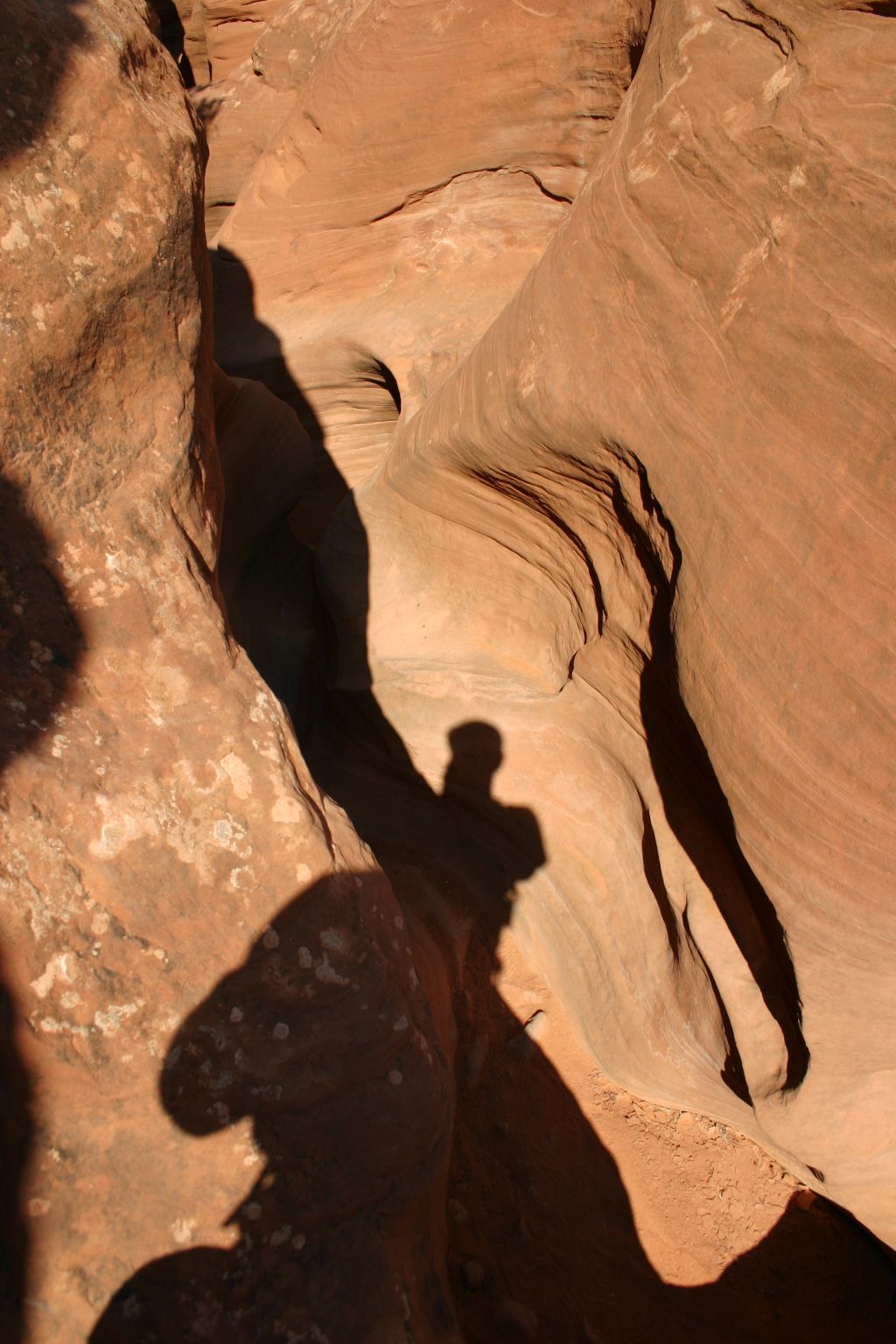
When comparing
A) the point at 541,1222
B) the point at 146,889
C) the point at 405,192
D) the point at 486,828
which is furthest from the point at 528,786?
the point at 405,192

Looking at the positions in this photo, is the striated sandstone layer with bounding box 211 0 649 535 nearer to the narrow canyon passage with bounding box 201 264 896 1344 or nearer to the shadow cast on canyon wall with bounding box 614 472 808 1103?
the narrow canyon passage with bounding box 201 264 896 1344

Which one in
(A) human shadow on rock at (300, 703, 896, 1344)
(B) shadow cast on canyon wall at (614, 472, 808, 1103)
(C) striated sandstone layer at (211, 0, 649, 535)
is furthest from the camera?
(C) striated sandstone layer at (211, 0, 649, 535)

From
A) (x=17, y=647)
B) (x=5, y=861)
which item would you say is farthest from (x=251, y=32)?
(x=5, y=861)

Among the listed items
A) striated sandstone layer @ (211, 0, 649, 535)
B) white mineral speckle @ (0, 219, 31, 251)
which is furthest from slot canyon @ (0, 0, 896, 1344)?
striated sandstone layer @ (211, 0, 649, 535)

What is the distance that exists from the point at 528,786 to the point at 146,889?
1.31m

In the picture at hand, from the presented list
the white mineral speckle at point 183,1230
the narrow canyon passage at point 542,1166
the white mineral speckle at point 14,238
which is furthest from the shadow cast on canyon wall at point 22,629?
the narrow canyon passage at point 542,1166

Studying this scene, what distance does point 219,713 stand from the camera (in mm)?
1791

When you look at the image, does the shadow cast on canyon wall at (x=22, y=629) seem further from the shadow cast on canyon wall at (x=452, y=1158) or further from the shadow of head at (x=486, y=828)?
the shadow of head at (x=486, y=828)

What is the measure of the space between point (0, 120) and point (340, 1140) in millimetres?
2222

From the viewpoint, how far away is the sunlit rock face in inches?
59.4

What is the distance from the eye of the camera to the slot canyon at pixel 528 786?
5.12 ft

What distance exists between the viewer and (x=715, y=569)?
1.74m

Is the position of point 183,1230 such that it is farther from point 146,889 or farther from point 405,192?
point 405,192

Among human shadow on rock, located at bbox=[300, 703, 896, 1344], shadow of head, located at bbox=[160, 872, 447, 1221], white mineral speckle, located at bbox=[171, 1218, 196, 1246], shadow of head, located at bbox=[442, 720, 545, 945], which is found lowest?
human shadow on rock, located at bbox=[300, 703, 896, 1344]
